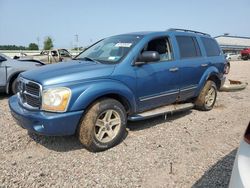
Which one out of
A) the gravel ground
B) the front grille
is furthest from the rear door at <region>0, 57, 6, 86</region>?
the front grille

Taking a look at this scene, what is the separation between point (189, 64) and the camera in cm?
570

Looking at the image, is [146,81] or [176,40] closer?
[146,81]

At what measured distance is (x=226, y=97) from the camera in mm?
8430

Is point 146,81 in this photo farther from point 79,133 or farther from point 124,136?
point 79,133

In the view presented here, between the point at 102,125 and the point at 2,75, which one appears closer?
the point at 102,125

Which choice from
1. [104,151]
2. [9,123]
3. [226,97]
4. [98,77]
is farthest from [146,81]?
[226,97]

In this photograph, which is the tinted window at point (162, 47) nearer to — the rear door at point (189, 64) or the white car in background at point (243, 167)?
the rear door at point (189, 64)

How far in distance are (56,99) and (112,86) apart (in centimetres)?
90

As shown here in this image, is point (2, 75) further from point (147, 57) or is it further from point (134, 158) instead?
point (134, 158)

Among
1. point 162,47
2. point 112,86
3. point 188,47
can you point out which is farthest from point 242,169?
point 188,47

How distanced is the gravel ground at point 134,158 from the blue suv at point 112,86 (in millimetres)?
340

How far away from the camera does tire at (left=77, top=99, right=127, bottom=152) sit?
3.98 m

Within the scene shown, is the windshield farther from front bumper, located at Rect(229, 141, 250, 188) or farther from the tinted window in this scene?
front bumper, located at Rect(229, 141, 250, 188)

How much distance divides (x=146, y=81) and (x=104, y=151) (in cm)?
141
